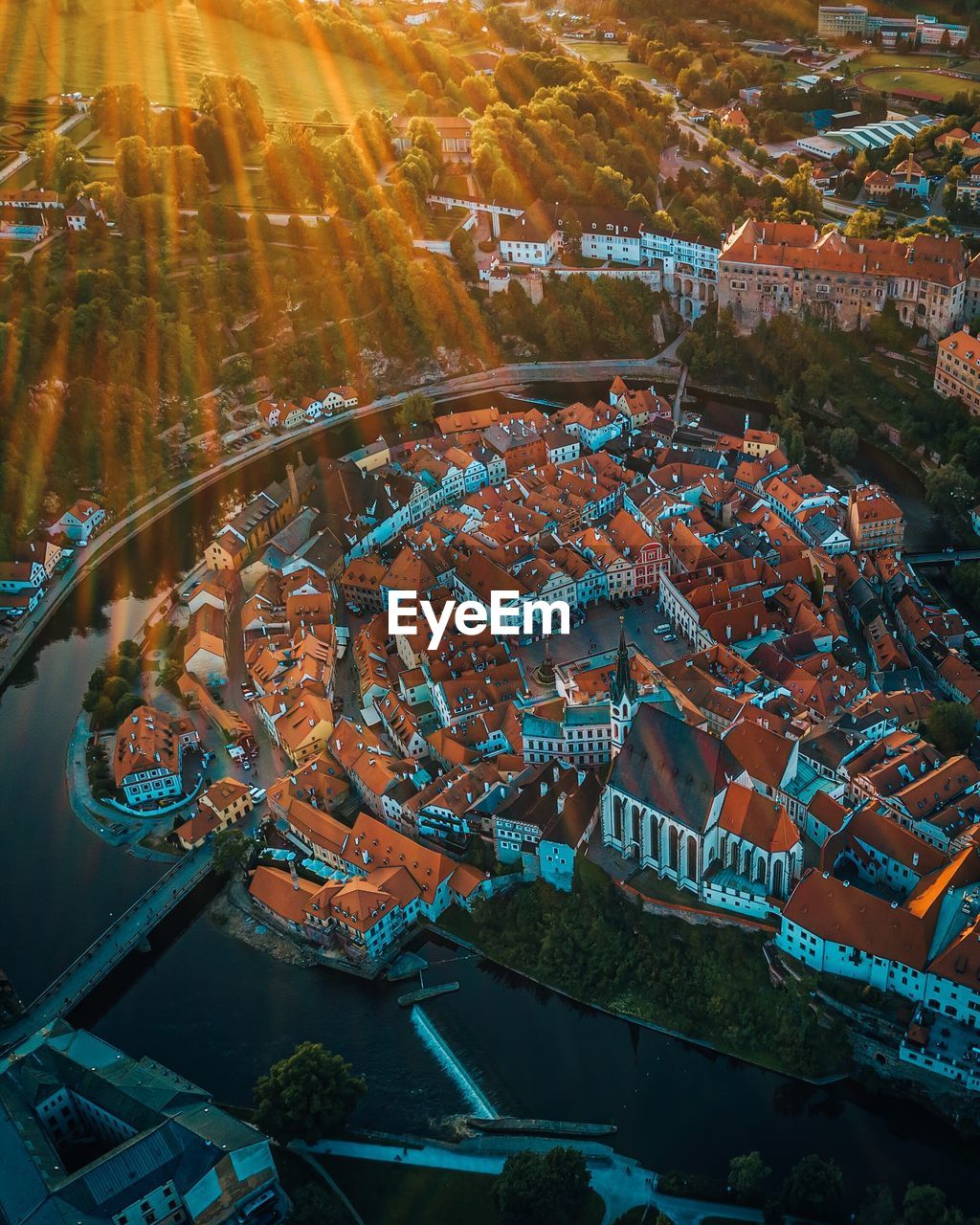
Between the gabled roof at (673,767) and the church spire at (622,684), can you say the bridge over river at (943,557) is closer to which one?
the church spire at (622,684)

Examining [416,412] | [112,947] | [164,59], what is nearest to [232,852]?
[112,947]

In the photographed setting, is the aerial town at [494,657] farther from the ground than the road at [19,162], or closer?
closer

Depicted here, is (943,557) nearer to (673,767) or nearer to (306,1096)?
(673,767)

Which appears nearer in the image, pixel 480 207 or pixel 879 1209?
pixel 879 1209

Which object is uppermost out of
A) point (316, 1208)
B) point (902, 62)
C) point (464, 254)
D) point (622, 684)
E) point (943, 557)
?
point (902, 62)

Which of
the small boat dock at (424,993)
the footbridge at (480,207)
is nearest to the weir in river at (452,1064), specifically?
the small boat dock at (424,993)

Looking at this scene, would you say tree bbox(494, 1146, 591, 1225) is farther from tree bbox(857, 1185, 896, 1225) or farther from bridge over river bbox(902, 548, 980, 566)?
bridge over river bbox(902, 548, 980, 566)

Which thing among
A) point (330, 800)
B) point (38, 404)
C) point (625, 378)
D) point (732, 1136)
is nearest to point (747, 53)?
point (625, 378)
